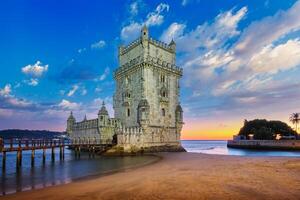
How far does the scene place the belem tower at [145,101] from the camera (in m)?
44.4

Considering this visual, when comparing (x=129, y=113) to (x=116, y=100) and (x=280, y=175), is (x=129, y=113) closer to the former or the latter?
(x=116, y=100)

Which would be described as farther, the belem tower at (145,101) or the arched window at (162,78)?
the arched window at (162,78)

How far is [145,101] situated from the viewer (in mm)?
44531

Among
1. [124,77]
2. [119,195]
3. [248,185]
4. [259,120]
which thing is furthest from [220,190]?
[259,120]

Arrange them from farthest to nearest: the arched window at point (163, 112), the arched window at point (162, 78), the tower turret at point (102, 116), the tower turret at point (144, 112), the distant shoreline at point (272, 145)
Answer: the distant shoreline at point (272, 145), the tower turret at point (102, 116), the arched window at point (162, 78), the arched window at point (163, 112), the tower turret at point (144, 112)

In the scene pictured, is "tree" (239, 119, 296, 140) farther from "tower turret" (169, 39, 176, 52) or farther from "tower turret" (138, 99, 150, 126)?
"tower turret" (138, 99, 150, 126)

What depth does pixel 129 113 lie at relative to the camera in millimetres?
49312

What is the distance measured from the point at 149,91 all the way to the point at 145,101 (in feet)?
7.86

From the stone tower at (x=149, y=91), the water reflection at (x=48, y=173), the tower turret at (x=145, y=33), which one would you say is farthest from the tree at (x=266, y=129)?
the water reflection at (x=48, y=173)

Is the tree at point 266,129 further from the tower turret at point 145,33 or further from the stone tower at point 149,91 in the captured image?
the tower turret at point 145,33

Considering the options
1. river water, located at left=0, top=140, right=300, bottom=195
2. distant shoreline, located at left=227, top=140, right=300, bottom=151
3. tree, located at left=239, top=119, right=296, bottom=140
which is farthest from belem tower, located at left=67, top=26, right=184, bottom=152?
tree, located at left=239, top=119, right=296, bottom=140

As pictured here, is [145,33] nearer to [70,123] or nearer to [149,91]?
[149,91]

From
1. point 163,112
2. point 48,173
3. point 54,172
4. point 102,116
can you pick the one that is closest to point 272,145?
point 163,112

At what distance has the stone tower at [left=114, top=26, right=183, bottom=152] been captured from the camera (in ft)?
149
